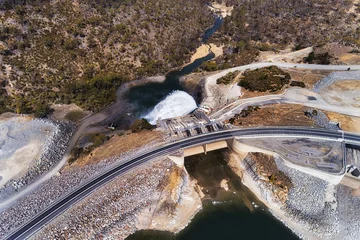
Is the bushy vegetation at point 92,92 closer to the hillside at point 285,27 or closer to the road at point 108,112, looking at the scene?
the road at point 108,112

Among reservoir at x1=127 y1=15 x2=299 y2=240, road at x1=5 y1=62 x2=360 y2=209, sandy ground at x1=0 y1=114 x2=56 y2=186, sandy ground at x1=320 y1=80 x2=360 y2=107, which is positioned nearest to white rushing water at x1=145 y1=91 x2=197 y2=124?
road at x1=5 y1=62 x2=360 y2=209

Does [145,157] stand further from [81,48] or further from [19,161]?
[81,48]

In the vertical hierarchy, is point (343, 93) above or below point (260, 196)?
above

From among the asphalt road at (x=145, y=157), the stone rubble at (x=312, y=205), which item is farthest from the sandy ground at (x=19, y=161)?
the stone rubble at (x=312, y=205)

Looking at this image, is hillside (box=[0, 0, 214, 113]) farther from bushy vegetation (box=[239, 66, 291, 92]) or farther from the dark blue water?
bushy vegetation (box=[239, 66, 291, 92])

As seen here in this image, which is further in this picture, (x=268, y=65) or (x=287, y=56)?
(x=287, y=56)

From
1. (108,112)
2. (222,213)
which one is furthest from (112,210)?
(108,112)
